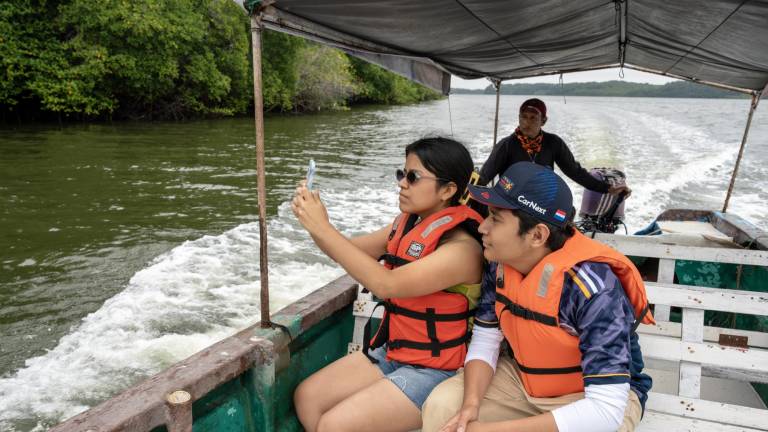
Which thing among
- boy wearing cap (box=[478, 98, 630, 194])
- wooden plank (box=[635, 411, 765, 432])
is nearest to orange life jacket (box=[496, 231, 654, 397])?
wooden plank (box=[635, 411, 765, 432])

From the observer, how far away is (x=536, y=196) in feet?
5.72

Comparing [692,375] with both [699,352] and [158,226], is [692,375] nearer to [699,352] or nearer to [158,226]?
[699,352]

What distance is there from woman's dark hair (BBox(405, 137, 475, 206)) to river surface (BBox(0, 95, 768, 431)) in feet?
2.34

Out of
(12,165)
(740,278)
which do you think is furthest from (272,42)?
(740,278)

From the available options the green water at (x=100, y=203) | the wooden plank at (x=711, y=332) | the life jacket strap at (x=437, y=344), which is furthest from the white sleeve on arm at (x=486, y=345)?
the green water at (x=100, y=203)

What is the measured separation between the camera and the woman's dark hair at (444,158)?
6.91 ft

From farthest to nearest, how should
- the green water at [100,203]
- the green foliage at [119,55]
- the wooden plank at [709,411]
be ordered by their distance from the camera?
the green foliage at [119,55] < the green water at [100,203] < the wooden plank at [709,411]

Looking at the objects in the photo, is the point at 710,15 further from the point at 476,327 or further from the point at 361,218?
the point at 361,218

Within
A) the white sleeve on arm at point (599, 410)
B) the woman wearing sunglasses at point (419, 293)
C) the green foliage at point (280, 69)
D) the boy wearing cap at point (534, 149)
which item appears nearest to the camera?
the white sleeve on arm at point (599, 410)

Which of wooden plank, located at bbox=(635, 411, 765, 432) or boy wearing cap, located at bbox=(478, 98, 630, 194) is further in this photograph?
boy wearing cap, located at bbox=(478, 98, 630, 194)

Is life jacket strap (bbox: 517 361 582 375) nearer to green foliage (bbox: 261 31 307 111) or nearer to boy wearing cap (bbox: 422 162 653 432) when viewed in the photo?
boy wearing cap (bbox: 422 162 653 432)

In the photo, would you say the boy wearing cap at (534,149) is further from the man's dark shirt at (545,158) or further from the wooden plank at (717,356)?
the wooden plank at (717,356)

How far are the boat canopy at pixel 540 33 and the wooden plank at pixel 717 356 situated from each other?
58.0 inches

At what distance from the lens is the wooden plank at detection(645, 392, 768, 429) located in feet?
7.16
